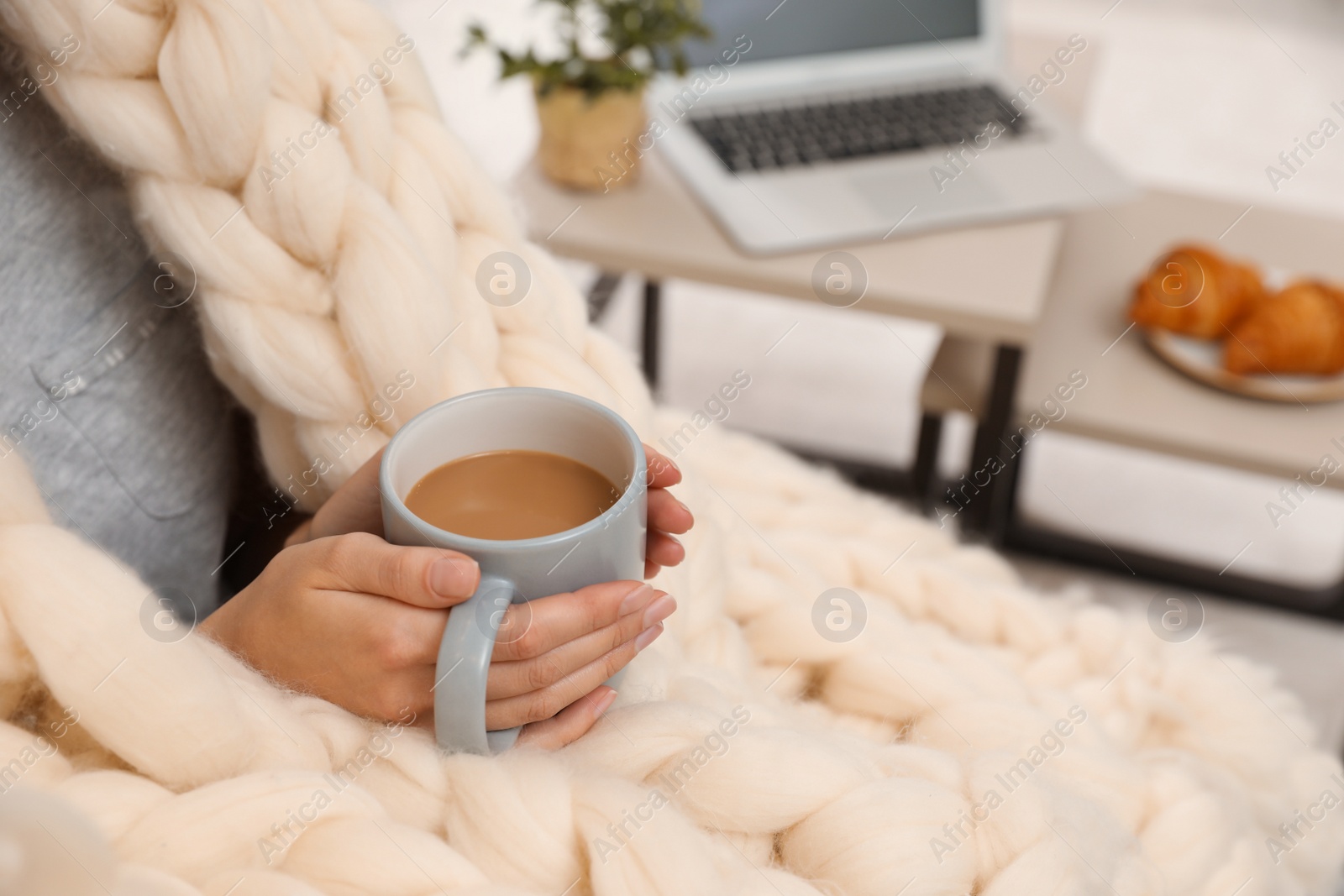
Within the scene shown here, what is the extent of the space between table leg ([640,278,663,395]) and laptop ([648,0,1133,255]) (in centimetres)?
38

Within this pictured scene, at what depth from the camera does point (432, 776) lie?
17.8 inches

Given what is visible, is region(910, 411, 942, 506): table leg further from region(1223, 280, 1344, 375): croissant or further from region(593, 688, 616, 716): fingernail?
region(593, 688, 616, 716): fingernail

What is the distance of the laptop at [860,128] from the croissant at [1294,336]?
20 centimetres

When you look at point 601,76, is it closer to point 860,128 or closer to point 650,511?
point 860,128

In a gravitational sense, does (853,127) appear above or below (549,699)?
below

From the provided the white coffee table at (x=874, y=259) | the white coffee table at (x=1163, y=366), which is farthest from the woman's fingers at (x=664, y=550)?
the white coffee table at (x=1163, y=366)

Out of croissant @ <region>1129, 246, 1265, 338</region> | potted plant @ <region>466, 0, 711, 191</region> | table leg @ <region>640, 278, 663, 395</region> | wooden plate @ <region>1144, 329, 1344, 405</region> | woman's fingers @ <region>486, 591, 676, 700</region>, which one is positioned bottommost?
table leg @ <region>640, 278, 663, 395</region>

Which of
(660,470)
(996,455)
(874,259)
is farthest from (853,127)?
(660,470)

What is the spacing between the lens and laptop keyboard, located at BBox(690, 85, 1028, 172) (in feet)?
4.08

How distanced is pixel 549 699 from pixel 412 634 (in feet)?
0.21

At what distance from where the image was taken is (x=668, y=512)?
520 mm

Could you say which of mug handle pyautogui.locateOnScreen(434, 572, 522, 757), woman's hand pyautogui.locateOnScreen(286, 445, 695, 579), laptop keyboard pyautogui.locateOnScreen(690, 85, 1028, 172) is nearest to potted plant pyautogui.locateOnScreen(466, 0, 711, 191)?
laptop keyboard pyautogui.locateOnScreen(690, 85, 1028, 172)

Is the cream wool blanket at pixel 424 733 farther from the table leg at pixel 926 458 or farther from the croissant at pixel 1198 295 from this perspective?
the table leg at pixel 926 458

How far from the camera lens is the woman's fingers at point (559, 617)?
438 millimetres
